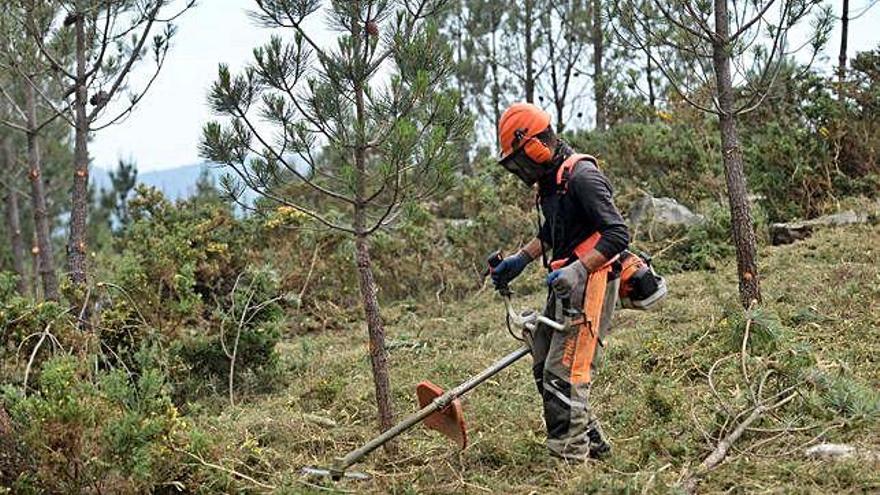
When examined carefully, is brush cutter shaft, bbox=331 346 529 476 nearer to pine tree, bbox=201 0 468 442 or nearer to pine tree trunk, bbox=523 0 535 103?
pine tree, bbox=201 0 468 442

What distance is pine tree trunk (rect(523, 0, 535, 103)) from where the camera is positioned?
1516cm

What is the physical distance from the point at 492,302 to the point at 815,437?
5348mm

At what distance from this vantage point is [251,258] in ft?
32.6

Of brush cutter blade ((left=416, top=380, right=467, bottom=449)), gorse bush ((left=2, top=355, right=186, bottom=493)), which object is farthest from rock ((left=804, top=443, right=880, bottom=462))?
gorse bush ((left=2, top=355, right=186, bottom=493))

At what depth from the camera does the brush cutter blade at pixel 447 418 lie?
13.2 feet

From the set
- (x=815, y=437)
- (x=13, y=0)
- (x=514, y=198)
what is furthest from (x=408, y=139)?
(x=514, y=198)

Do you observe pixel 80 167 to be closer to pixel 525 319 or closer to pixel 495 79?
pixel 525 319

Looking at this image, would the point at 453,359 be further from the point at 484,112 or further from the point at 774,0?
the point at 484,112

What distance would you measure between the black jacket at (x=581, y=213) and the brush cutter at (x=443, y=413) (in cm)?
31

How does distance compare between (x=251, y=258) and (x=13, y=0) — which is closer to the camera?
(x=13, y=0)

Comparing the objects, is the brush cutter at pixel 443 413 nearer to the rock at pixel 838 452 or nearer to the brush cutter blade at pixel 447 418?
the brush cutter blade at pixel 447 418

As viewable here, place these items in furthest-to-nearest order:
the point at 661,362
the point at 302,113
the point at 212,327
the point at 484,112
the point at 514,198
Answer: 1. the point at 484,112
2. the point at 514,198
3. the point at 212,327
4. the point at 661,362
5. the point at 302,113

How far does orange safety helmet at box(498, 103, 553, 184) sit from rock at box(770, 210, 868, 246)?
5427 mm

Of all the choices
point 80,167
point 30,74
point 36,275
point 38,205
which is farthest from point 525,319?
point 36,275
